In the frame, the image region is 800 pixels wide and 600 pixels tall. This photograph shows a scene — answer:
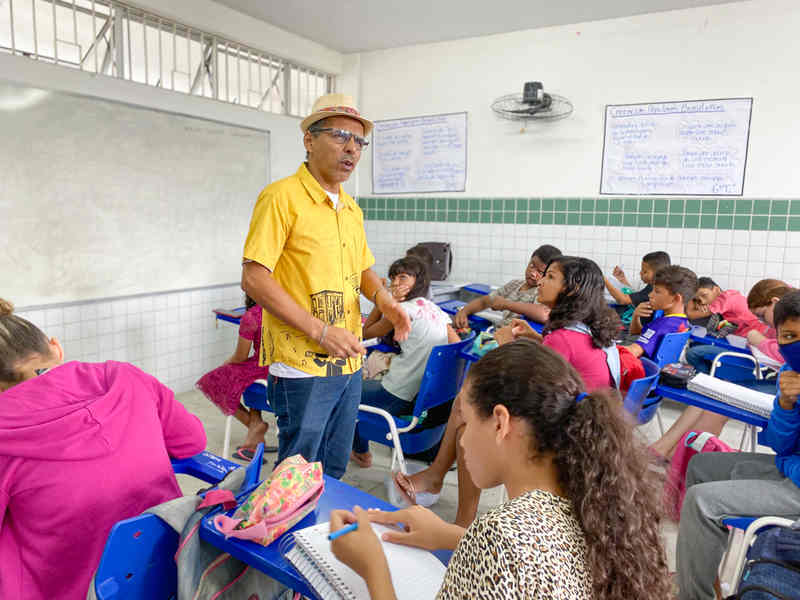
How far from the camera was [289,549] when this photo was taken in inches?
41.9

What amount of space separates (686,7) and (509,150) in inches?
63.4

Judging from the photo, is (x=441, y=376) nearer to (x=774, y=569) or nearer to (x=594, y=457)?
(x=774, y=569)

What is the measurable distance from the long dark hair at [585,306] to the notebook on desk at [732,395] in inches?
15.5

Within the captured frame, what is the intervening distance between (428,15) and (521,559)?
173 inches

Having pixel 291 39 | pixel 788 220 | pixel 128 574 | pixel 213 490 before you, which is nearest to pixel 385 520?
pixel 213 490

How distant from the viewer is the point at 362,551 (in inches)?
38.3

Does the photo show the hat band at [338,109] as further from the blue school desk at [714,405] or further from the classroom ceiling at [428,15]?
the classroom ceiling at [428,15]

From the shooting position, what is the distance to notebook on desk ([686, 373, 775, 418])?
2.02 meters

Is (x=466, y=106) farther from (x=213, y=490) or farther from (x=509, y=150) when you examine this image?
(x=213, y=490)

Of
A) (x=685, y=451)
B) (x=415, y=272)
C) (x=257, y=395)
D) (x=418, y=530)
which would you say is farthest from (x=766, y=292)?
(x=418, y=530)

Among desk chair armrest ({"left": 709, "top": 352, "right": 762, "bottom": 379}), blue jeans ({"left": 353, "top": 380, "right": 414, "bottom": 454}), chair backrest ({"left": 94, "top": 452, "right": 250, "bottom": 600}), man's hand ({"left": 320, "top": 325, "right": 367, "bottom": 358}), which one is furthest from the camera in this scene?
desk chair armrest ({"left": 709, "top": 352, "right": 762, "bottom": 379})

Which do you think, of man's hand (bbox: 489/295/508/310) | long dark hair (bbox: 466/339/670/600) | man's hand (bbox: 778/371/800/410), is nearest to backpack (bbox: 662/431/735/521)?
man's hand (bbox: 778/371/800/410)

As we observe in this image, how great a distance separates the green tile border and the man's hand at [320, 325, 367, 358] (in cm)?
343

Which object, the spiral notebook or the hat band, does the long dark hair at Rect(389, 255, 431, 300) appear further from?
the spiral notebook
